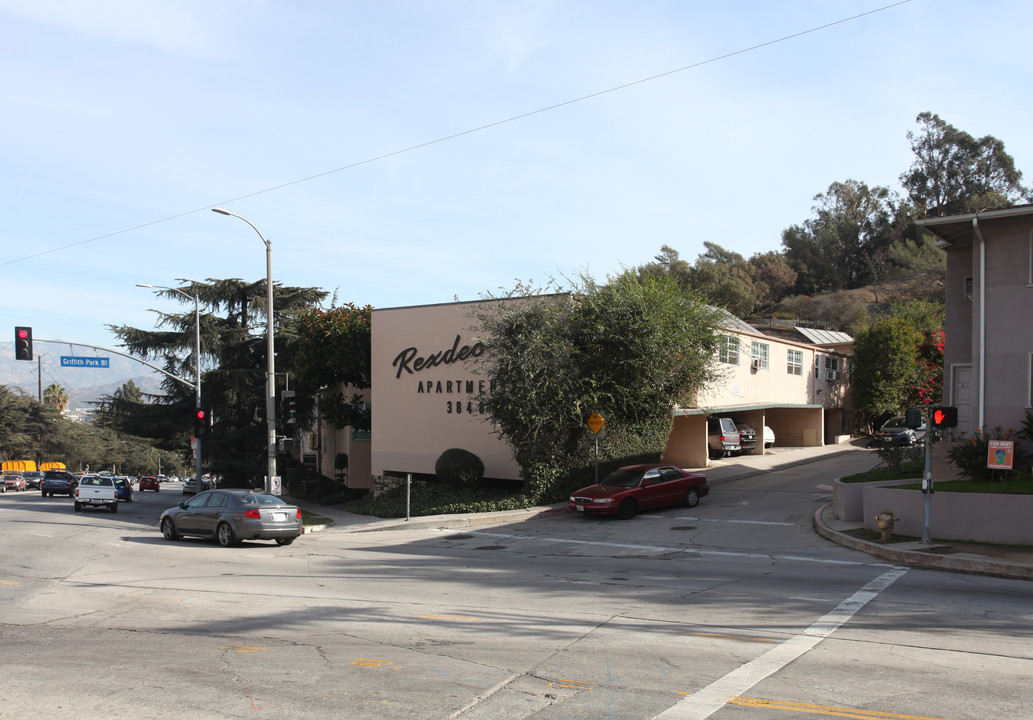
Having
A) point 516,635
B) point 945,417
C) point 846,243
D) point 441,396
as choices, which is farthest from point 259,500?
point 846,243

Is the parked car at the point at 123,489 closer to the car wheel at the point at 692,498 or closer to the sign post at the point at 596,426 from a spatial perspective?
the sign post at the point at 596,426

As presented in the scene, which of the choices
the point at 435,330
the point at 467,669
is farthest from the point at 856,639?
the point at 435,330

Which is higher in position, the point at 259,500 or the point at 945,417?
the point at 945,417

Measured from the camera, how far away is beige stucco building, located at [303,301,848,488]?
29672 mm

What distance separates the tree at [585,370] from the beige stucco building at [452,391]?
2501 mm

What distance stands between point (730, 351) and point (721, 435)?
420 cm

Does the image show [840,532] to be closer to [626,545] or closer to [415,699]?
[626,545]

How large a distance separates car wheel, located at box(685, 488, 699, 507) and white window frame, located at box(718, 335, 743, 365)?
802cm

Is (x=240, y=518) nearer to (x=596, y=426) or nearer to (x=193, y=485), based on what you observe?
(x=596, y=426)

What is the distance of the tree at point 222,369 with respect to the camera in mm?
41906

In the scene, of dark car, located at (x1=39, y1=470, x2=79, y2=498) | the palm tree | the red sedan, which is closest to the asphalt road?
the red sedan

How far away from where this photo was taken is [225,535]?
2006cm

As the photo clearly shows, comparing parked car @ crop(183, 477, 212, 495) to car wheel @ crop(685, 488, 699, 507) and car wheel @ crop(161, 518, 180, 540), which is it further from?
car wheel @ crop(685, 488, 699, 507)

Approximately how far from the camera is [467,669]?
26.2 feet
